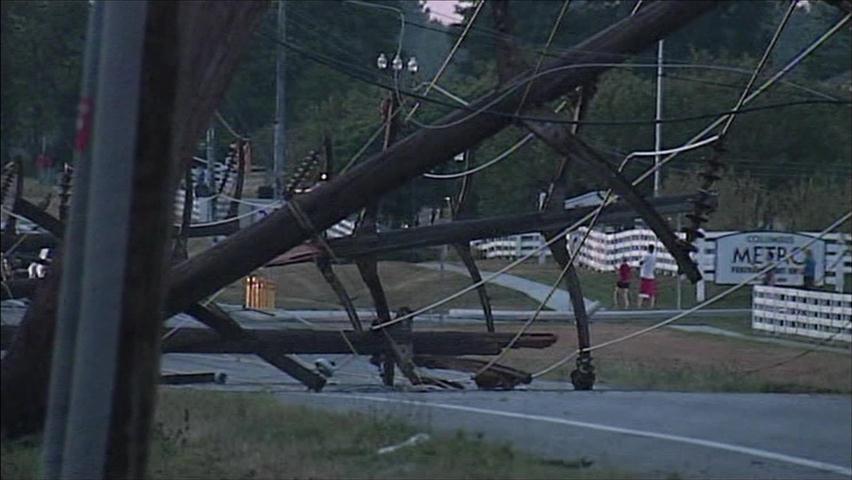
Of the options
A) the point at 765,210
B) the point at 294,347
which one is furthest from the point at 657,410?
the point at 765,210

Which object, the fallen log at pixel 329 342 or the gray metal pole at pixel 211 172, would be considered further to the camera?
the gray metal pole at pixel 211 172

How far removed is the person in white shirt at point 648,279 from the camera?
23406 mm

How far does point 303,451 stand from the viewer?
12.8 m

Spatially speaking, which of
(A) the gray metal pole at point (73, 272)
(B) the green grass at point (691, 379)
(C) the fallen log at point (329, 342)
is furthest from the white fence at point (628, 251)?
(A) the gray metal pole at point (73, 272)

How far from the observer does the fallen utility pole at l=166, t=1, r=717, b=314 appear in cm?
1080

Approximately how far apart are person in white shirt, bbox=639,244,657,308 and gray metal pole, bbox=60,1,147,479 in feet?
59.6

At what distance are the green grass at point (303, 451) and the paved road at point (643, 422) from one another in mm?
502

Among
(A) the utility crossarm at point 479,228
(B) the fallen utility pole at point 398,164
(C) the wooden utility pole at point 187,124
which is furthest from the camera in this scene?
(A) the utility crossarm at point 479,228

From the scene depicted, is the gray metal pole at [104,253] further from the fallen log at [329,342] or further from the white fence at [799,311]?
the white fence at [799,311]

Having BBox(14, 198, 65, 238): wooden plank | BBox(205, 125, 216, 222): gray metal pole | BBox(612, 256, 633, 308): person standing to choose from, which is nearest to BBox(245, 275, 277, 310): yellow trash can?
BBox(205, 125, 216, 222): gray metal pole

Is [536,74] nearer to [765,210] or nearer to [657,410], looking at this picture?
[657,410]

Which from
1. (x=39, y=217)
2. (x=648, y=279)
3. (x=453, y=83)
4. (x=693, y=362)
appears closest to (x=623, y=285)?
(x=648, y=279)

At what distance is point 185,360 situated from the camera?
19.7 meters

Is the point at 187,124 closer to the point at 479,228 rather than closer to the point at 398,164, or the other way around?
the point at 398,164
